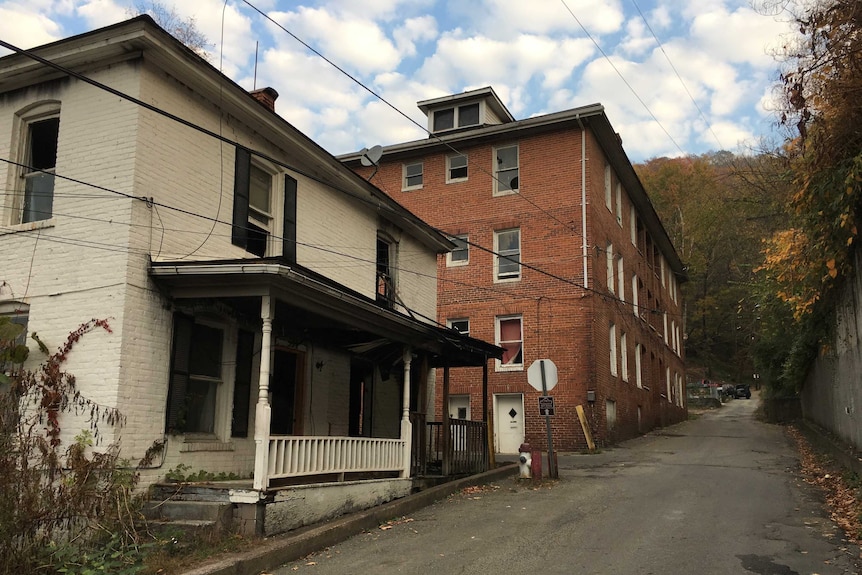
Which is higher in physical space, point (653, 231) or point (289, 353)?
point (653, 231)

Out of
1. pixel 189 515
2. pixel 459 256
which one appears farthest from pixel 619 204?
pixel 189 515

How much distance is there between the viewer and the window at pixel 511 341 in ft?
76.6

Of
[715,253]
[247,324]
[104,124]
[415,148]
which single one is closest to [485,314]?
[415,148]

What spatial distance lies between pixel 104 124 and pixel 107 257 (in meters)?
1.92

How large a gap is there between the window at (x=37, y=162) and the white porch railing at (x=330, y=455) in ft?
15.2

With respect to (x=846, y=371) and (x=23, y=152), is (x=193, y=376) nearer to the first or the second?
(x=23, y=152)

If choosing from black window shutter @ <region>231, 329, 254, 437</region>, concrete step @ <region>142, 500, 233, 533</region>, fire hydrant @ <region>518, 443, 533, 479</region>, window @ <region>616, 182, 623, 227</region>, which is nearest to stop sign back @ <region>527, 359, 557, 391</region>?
fire hydrant @ <region>518, 443, 533, 479</region>

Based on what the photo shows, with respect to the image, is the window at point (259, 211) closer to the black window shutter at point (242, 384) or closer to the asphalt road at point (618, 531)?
the black window shutter at point (242, 384)

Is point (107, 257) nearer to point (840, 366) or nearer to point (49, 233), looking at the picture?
point (49, 233)

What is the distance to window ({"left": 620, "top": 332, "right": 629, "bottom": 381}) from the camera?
86.2 ft

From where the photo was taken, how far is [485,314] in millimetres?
23984

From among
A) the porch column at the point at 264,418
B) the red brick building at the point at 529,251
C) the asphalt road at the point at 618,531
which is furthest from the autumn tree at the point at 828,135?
the red brick building at the point at 529,251

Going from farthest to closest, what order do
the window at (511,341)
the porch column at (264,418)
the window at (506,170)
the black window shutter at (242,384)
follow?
the window at (506,170) < the window at (511,341) < the black window shutter at (242,384) < the porch column at (264,418)

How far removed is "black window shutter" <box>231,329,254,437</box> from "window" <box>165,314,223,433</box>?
31cm
